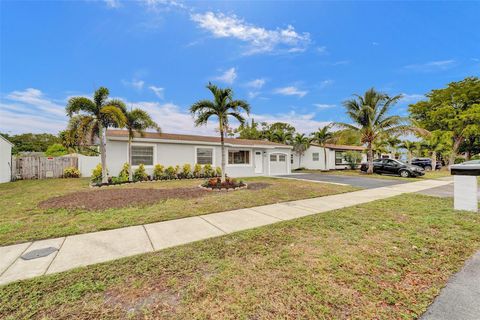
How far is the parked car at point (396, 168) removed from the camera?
15742 mm

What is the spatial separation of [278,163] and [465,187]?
14459 mm

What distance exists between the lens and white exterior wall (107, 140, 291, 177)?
13047mm

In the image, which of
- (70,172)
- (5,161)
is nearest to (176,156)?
(70,172)

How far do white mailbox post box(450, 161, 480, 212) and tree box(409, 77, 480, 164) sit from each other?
2659 cm

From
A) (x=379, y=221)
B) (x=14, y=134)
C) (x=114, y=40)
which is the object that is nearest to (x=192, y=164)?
(x=114, y=40)

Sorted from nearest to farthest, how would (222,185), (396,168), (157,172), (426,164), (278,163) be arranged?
(222,185), (157,172), (396,168), (278,163), (426,164)

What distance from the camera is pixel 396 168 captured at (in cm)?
1709

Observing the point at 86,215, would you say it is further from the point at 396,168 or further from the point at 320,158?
the point at 320,158

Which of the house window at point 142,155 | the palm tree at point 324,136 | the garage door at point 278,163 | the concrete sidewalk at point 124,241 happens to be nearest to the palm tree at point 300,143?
the palm tree at point 324,136

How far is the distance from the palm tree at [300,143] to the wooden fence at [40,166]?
22685mm

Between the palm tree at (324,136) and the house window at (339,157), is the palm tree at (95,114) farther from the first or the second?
the house window at (339,157)

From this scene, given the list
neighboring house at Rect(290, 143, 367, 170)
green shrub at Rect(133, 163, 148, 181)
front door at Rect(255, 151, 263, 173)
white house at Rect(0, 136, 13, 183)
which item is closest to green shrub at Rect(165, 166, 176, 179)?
green shrub at Rect(133, 163, 148, 181)

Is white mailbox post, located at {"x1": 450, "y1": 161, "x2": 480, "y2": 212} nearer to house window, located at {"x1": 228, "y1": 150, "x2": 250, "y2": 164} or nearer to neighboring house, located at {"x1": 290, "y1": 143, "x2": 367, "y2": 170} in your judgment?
house window, located at {"x1": 228, "y1": 150, "x2": 250, "y2": 164}

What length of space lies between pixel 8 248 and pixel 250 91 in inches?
731
